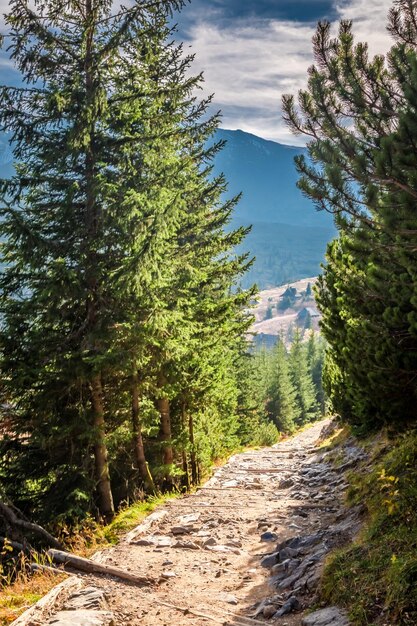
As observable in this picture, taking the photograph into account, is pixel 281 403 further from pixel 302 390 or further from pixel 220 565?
pixel 220 565

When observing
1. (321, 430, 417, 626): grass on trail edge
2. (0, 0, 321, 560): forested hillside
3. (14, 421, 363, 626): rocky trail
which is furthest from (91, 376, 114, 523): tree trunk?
(321, 430, 417, 626): grass on trail edge

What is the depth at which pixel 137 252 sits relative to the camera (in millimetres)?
11516

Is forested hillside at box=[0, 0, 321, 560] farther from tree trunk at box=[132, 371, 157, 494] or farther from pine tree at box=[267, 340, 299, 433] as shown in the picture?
pine tree at box=[267, 340, 299, 433]

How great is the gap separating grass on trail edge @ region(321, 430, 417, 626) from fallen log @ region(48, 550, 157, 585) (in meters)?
2.82

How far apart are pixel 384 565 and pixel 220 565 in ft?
12.2

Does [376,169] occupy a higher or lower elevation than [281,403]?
higher

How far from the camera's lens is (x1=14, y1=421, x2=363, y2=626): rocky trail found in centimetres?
598

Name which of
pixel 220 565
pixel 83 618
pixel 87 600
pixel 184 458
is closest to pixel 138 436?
pixel 184 458

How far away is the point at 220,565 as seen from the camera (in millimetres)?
8180

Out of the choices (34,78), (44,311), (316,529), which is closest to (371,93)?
(316,529)

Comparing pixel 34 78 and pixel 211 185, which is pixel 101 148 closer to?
pixel 34 78

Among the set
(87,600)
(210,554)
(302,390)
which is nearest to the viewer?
(87,600)

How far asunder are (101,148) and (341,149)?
320 inches

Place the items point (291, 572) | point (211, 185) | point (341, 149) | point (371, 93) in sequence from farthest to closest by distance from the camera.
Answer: point (211, 185) < point (291, 572) < point (371, 93) < point (341, 149)
